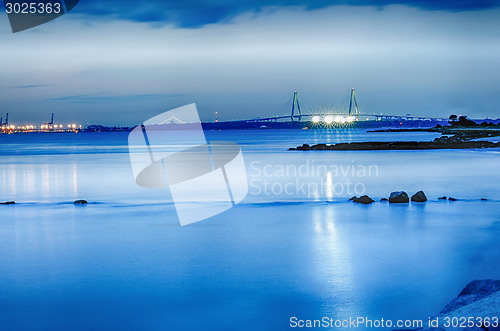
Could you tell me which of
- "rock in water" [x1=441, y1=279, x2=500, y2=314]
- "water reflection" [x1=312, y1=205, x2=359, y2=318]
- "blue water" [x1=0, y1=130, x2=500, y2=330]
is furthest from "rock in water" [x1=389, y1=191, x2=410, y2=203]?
"rock in water" [x1=441, y1=279, x2=500, y2=314]

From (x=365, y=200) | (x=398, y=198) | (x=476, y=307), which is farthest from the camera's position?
(x=365, y=200)

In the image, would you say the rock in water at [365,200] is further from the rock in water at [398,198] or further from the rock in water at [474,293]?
the rock in water at [474,293]

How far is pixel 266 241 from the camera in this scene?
7555 millimetres

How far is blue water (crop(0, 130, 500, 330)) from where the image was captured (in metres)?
4.65

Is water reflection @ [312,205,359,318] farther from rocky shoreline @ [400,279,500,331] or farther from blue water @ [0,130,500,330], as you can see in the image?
rocky shoreline @ [400,279,500,331]

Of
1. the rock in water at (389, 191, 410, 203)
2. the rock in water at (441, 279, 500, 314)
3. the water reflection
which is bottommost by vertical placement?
the water reflection

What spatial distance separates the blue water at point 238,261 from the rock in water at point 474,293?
0.96 ft

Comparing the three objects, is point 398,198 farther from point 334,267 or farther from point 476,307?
point 476,307

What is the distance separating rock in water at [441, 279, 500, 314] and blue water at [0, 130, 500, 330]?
0.96 ft

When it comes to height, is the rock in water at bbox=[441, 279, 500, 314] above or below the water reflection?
above

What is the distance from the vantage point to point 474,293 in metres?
4.39

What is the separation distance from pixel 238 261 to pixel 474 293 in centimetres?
273

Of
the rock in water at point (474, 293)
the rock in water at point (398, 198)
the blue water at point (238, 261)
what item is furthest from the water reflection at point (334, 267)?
the rock in water at point (398, 198)

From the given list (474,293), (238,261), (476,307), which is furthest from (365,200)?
(476,307)
